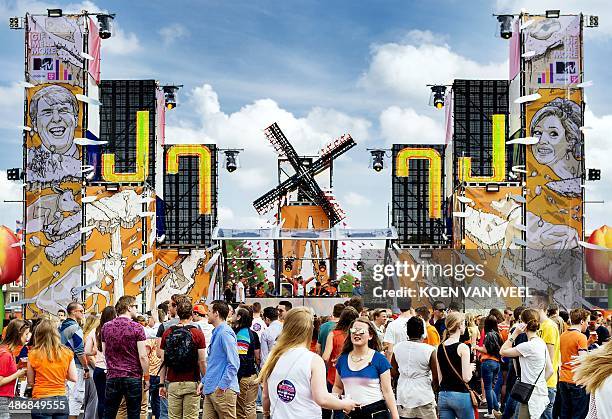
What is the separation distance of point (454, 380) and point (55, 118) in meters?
30.8

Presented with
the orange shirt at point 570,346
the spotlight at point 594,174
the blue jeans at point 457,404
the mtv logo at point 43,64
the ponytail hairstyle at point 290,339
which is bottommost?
the blue jeans at point 457,404

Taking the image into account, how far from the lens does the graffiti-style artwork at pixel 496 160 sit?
42719 millimetres

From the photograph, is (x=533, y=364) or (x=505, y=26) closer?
(x=533, y=364)

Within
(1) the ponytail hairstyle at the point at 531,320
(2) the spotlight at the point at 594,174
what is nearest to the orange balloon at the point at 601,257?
(2) the spotlight at the point at 594,174

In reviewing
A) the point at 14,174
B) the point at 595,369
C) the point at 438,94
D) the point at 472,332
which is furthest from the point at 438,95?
the point at 595,369

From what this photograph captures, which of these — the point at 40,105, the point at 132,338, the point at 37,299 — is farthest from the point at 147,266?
the point at 132,338

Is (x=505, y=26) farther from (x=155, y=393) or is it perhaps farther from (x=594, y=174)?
(x=155, y=393)

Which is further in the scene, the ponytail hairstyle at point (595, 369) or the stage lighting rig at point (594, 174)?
the stage lighting rig at point (594, 174)

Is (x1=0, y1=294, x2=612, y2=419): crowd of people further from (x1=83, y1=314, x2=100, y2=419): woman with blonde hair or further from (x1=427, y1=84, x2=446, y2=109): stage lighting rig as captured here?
(x1=427, y1=84, x2=446, y2=109): stage lighting rig

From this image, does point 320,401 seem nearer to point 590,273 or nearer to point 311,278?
point 311,278

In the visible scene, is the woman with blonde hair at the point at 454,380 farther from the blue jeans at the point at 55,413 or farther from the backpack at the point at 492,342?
the backpack at the point at 492,342

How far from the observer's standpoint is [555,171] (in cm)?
3678

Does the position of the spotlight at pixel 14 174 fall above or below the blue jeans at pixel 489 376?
above

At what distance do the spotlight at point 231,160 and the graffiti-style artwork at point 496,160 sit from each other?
33.4 ft
